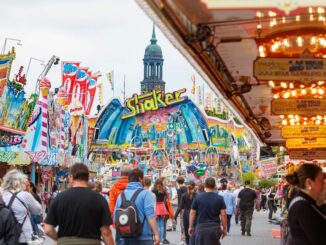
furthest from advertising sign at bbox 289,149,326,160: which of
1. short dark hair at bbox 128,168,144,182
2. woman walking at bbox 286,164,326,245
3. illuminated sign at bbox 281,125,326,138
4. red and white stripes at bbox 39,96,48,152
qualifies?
red and white stripes at bbox 39,96,48,152

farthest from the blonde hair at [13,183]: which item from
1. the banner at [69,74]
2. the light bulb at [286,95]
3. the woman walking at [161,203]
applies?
the banner at [69,74]

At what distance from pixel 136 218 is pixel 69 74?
58324 millimetres

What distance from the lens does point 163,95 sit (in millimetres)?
92562

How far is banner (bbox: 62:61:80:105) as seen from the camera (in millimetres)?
67875

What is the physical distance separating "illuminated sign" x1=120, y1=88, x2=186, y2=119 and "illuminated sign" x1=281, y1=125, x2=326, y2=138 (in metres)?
72.2

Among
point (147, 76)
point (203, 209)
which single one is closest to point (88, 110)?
point (203, 209)

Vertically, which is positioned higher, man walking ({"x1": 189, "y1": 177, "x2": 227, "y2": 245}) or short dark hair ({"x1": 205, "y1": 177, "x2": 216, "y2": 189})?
short dark hair ({"x1": 205, "y1": 177, "x2": 216, "y2": 189})

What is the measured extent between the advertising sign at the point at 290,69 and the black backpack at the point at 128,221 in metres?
2.61

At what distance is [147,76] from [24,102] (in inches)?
5826

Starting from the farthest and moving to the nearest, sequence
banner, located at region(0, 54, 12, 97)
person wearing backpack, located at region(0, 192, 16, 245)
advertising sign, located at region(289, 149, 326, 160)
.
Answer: banner, located at region(0, 54, 12, 97)
advertising sign, located at region(289, 149, 326, 160)
person wearing backpack, located at region(0, 192, 16, 245)

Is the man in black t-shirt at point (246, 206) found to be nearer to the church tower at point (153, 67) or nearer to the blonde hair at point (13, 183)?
the blonde hair at point (13, 183)

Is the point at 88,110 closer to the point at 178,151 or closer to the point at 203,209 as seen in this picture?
the point at 178,151

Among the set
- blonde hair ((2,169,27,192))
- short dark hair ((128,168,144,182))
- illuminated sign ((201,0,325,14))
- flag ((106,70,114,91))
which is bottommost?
blonde hair ((2,169,27,192))

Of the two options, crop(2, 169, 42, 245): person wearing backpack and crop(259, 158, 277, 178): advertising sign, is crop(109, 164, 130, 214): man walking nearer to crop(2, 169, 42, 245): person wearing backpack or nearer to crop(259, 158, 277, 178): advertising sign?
crop(2, 169, 42, 245): person wearing backpack
